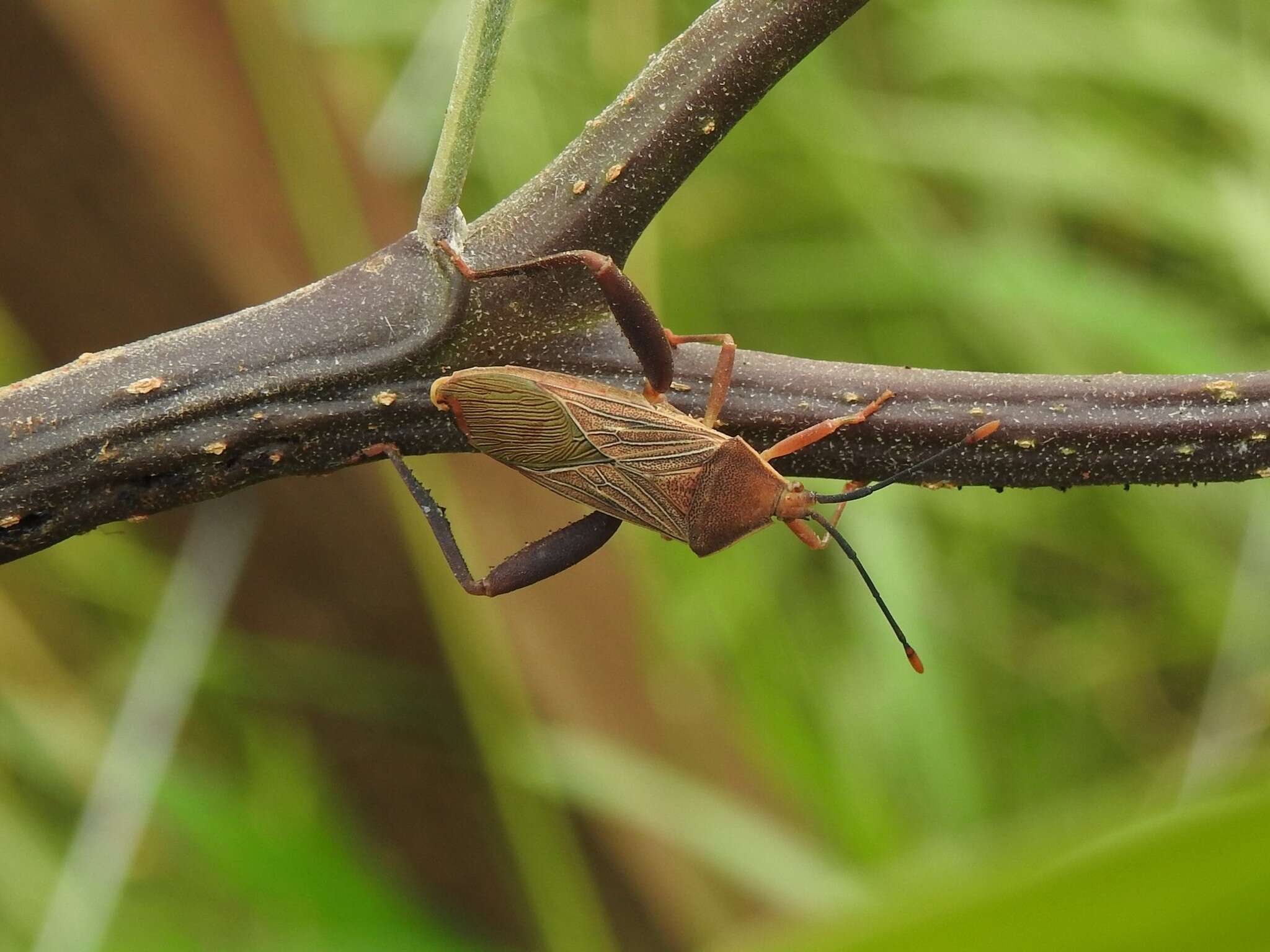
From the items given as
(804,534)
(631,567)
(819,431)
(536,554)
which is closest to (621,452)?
(536,554)

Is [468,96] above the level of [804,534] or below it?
below

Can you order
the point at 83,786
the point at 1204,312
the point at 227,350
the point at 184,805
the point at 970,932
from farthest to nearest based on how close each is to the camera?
the point at 1204,312, the point at 83,786, the point at 184,805, the point at 227,350, the point at 970,932

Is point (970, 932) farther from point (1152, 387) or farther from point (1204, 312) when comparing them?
point (1204, 312)

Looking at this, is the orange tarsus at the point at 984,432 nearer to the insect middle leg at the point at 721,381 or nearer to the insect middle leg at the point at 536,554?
the insect middle leg at the point at 721,381

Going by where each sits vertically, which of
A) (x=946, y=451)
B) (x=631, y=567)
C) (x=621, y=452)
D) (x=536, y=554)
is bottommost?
(x=946, y=451)

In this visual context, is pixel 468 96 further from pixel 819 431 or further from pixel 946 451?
pixel 946 451

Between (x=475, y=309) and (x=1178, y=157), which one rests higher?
(x=1178, y=157)

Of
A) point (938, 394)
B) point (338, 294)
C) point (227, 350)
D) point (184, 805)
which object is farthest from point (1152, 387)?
point (184, 805)
